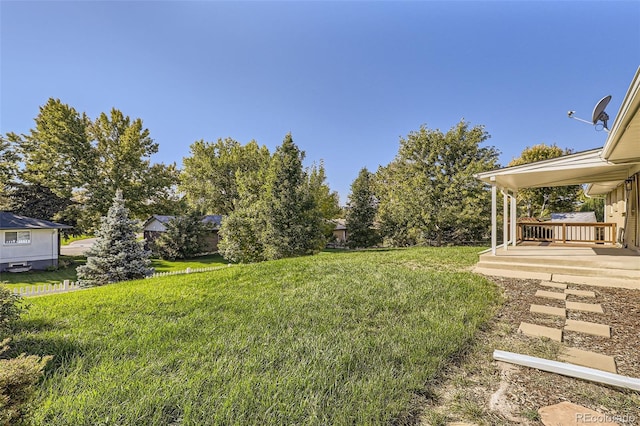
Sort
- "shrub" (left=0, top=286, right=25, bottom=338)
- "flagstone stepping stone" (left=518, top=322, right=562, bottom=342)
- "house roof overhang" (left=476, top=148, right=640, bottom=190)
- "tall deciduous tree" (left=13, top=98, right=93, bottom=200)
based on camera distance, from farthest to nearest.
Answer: "tall deciduous tree" (left=13, top=98, right=93, bottom=200), "house roof overhang" (left=476, top=148, right=640, bottom=190), "shrub" (left=0, top=286, right=25, bottom=338), "flagstone stepping stone" (left=518, top=322, right=562, bottom=342)

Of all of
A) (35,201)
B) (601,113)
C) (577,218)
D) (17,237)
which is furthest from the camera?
(35,201)

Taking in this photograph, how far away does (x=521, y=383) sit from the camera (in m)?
2.28

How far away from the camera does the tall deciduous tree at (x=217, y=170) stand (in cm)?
2236

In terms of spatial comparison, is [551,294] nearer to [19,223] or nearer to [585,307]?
[585,307]

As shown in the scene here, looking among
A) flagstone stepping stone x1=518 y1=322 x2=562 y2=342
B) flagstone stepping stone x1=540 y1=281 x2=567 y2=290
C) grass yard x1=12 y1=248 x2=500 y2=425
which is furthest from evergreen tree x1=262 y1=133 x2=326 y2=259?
flagstone stepping stone x1=518 y1=322 x2=562 y2=342

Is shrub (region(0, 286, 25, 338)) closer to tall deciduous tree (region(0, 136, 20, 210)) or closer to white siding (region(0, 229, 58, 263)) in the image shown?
white siding (region(0, 229, 58, 263))

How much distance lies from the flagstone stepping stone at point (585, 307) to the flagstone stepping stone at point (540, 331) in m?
1.17

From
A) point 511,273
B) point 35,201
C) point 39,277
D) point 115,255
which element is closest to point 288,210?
point 115,255

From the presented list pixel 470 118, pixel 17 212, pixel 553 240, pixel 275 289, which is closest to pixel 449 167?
pixel 470 118

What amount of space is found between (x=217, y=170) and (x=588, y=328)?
22.9 m

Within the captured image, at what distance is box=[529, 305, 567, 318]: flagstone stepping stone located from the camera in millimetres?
3838

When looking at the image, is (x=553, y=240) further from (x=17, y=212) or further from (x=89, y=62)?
(x=17, y=212)

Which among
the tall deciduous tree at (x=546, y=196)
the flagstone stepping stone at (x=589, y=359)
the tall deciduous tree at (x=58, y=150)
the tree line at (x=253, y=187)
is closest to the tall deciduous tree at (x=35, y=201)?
the tree line at (x=253, y=187)

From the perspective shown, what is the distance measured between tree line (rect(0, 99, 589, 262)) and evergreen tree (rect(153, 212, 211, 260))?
0.78 meters
